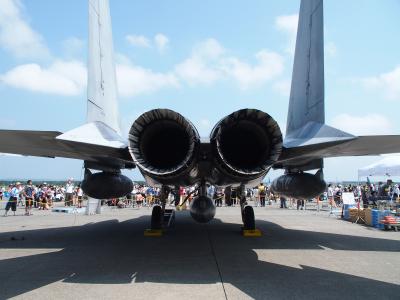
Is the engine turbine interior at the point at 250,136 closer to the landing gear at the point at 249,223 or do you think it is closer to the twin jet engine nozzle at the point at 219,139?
the twin jet engine nozzle at the point at 219,139

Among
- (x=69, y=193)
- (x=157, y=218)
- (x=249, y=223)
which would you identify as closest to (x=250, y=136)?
(x=249, y=223)

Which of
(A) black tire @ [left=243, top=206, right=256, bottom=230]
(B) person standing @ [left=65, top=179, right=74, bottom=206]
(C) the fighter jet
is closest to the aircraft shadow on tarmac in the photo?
(A) black tire @ [left=243, top=206, right=256, bottom=230]

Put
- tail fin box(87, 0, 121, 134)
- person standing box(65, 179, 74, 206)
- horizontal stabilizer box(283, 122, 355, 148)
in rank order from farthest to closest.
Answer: person standing box(65, 179, 74, 206), tail fin box(87, 0, 121, 134), horizontal stabilizer box(283, 122, 355, 148)

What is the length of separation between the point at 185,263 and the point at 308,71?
407 cm

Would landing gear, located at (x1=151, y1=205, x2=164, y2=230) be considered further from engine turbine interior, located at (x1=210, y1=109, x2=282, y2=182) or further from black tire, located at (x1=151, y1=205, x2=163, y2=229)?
engine turbine interior, located at (x1=210, y1=109, x2=282, y2=182)

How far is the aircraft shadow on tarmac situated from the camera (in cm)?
391

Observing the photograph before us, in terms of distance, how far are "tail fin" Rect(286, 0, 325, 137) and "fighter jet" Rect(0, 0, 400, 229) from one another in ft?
0.06

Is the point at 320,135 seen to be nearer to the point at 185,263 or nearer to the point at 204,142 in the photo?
the point at 204,142

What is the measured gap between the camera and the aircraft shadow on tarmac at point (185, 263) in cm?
391

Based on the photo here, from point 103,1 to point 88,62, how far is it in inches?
52.2

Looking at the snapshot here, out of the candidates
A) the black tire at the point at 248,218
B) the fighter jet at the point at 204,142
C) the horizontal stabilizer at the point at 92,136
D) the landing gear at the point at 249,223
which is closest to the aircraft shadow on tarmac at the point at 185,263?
the landing gear at the point at 249,223

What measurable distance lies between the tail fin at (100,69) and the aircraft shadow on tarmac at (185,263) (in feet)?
7.88

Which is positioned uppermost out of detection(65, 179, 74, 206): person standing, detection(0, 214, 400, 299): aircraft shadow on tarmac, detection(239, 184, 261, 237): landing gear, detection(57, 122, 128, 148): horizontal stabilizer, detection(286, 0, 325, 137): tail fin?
detection(286, 0, 325, 137): tail fin

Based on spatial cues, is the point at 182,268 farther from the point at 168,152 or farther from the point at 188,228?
the point at 188,228
